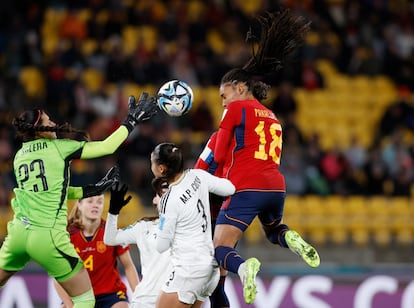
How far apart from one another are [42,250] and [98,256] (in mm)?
1257

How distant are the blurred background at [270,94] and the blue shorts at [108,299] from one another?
4.81 metres

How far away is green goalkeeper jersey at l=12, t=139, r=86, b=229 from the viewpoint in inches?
276

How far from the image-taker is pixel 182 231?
6785 millimetres

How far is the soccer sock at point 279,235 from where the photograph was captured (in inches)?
297

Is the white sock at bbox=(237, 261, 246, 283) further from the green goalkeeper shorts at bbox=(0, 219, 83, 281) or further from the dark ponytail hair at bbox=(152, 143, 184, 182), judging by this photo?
the green goalkeeper shorts at bbox=(0, 219, 83, 281)

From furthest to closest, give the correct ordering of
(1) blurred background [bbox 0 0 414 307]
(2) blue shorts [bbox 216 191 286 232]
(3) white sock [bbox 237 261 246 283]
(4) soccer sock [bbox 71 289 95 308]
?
(1) blurred background [bbox 0 0 414 307], (2) blue shorts [bbox 216 191 286 232], (4) soccer sock [bbox 71 289 95 308], (3) white sock [bbox 237 261 246 283]

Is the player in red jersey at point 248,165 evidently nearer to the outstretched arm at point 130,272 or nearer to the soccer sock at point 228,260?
the soccer sock at point 228,260

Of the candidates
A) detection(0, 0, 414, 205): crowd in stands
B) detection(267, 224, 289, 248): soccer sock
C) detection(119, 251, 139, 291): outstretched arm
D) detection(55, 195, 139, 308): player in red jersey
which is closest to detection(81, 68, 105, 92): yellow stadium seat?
detection(0, 0, 414, 205): crowd in stands

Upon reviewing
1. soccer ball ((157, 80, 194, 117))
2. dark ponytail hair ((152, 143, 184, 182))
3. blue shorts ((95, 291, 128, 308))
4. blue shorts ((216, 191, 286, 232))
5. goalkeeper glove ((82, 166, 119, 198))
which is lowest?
blue shorts ((95, 291, 128, 308))

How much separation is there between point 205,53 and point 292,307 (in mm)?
7176

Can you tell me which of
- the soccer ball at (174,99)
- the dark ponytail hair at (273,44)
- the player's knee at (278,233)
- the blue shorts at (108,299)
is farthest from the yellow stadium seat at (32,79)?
the player's knee at (278,233)

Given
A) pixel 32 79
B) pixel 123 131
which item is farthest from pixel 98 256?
pixel 32 79

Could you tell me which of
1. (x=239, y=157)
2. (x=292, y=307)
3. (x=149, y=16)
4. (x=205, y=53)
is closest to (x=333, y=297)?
(x=292, y=307)

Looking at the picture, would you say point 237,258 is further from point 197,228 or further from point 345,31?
point 345,31
